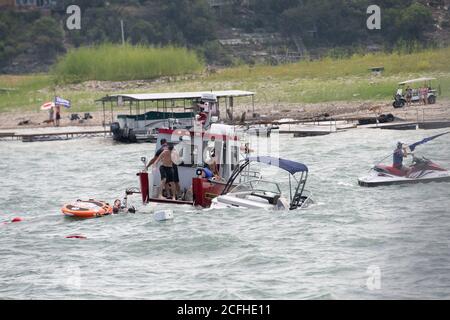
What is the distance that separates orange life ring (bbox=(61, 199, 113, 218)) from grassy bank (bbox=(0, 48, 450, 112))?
99.8 ft

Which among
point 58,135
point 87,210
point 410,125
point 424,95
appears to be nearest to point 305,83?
point 424,95

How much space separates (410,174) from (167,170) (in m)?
7.21

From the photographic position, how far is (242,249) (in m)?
23.4

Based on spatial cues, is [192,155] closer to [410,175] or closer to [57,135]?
[410,175]

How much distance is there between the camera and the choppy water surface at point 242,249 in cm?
1956

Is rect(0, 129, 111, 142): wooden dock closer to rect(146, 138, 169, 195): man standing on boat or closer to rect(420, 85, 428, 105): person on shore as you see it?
rect(420, 85, 428, 105): person on shore

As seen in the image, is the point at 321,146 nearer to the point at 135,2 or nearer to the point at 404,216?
the point at 404,216

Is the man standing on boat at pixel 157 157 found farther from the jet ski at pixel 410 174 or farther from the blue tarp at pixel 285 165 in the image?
the jet ski at pixel 410 174

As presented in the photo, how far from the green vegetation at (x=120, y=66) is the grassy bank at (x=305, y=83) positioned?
91 centimetres

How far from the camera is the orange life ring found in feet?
92.8

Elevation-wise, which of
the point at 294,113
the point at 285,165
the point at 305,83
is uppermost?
the point at 285,165

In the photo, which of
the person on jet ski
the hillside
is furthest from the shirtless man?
the hillside
